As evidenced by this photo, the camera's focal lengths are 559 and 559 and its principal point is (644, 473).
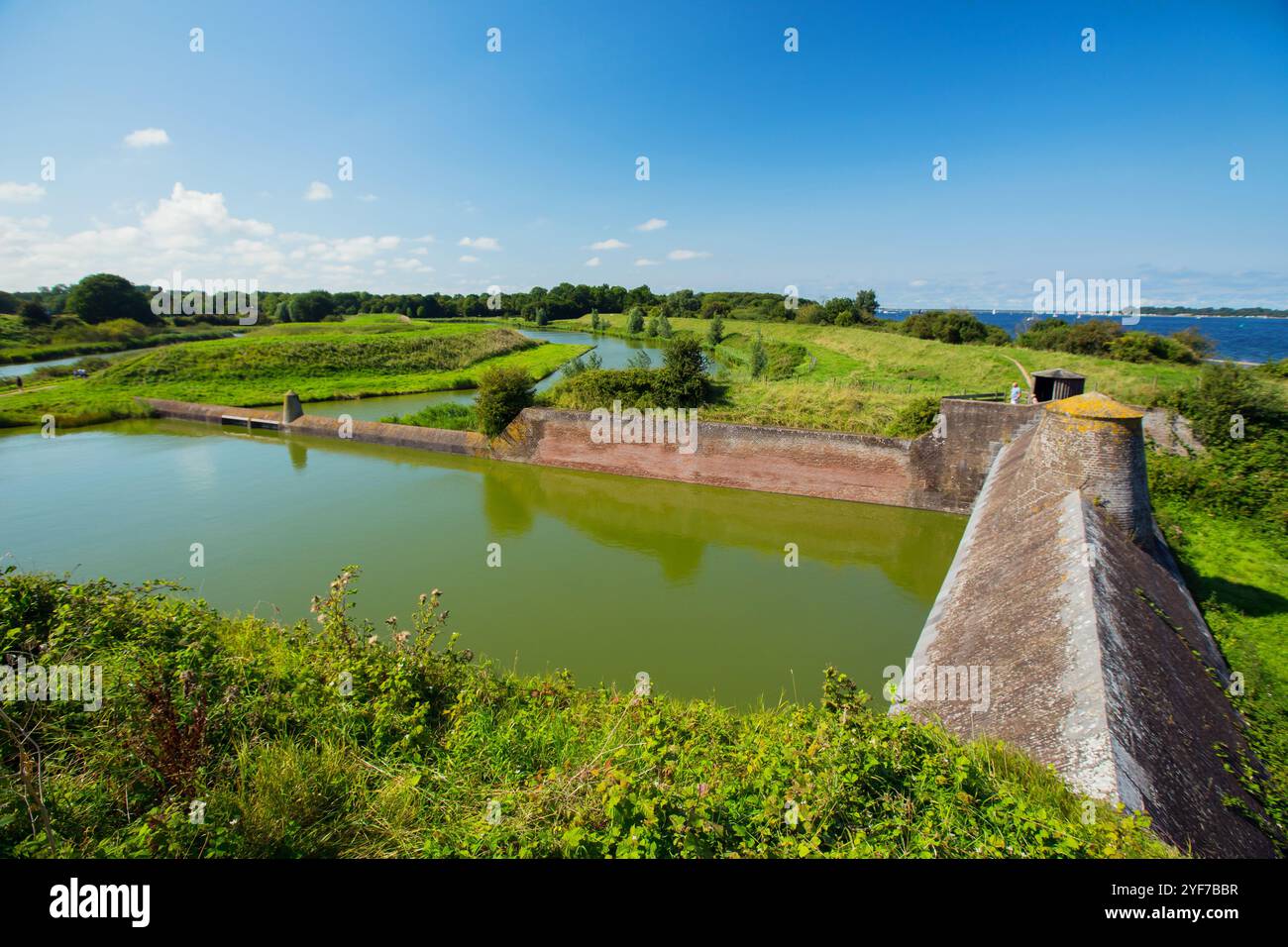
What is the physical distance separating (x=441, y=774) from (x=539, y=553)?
8.35 meters

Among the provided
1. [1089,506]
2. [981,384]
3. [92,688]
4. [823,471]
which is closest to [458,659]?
[92,688]

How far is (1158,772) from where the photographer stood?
11.8ft

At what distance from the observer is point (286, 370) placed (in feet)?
115

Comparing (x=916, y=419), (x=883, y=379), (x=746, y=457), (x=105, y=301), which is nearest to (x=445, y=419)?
(x=746, y=457)

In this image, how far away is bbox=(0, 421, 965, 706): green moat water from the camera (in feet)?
26.6

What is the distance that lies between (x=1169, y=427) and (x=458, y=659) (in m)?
15.8

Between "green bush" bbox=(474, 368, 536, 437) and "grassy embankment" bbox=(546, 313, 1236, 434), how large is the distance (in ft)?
6.01

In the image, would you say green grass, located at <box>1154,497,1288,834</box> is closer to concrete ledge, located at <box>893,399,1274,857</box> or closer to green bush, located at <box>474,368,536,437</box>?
concrete ledge, located at <box>893,399,1274,857</box>

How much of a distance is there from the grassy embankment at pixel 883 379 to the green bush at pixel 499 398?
1832 millimetres

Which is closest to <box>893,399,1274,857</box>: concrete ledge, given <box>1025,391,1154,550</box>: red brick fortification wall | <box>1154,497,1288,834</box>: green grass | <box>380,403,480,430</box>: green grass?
<box>1025,391,1154,550</box>: red brick fortification wall

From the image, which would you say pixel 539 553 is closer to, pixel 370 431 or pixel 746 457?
pixel 746 457

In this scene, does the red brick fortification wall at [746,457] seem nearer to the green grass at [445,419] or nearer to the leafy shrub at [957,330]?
the green grass at [445,419]
